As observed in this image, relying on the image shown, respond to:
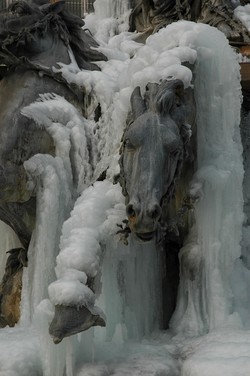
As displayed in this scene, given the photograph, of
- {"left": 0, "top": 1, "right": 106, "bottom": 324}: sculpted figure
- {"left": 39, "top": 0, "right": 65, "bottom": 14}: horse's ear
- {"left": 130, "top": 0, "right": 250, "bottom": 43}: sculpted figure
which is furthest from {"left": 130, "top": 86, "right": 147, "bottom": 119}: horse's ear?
{"left": 130, "top": 0, "right": 250, "bottom": 43}: sculpted figure

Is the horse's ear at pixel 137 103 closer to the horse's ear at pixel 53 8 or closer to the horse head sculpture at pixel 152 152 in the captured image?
the horse head sculpture at pixel 152 152

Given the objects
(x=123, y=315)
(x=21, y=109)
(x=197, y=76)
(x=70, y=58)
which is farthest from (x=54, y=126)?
(x=123, y=315)

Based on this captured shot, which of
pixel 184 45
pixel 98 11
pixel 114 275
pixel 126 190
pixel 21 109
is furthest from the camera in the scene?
pixel 98 11

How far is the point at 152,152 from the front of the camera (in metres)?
4.34

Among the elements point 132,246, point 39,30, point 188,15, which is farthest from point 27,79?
point 188,15

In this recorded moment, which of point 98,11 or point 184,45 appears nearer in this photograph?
point 184,45

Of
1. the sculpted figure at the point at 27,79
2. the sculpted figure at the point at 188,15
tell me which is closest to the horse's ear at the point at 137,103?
the sculpted figure at the point at 27,79

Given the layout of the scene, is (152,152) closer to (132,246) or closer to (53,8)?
(132,246)

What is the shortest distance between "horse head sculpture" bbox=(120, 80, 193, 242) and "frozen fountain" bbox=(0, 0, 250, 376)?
149 millimetres

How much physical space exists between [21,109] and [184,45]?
46.4 inches

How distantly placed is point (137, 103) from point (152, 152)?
0.49m

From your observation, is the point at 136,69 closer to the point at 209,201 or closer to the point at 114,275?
the point at 209,201

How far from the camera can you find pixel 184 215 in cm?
500

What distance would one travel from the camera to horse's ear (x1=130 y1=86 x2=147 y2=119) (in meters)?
4.67
